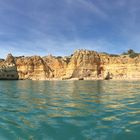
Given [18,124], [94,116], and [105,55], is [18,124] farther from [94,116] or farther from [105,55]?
[105,55]

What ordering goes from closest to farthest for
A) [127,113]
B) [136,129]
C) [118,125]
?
[136,129]
[118,125]
[127,113]

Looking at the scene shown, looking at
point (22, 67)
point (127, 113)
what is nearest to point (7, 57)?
point (22, 67)

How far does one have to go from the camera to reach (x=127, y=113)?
44.4 ft

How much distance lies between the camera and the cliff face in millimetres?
115812

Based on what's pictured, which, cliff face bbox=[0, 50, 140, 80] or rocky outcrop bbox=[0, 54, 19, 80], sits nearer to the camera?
cliff face bbox=[0, 50, 140, 80]

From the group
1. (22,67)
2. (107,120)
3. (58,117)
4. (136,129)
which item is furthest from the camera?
(22,67)

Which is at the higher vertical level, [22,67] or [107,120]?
[22,67]

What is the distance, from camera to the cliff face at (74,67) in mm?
115812

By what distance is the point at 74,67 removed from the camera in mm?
126125

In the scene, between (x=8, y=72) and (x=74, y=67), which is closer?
(x=8, y=72)

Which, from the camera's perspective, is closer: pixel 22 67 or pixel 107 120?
pixel 107 120

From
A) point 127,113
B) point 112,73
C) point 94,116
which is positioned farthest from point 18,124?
point 112,73

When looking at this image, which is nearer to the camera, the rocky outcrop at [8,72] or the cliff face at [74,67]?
the cliff face at [74,67]

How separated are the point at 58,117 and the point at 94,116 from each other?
180 centimetres
